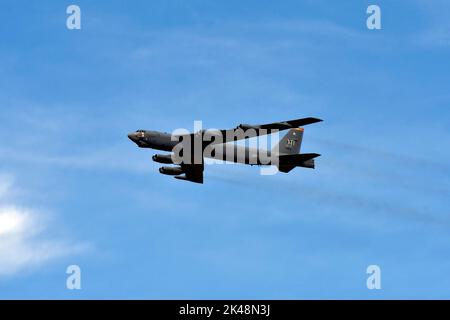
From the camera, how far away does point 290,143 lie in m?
124

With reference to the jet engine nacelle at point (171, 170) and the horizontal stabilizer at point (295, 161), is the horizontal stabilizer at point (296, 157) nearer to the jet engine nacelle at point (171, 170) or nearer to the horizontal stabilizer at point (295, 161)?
the horizontal stabilizer at point (295, 161)

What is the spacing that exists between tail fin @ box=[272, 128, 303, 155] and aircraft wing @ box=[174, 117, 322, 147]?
9.01 meters

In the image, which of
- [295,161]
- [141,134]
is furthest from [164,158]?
[295,161]

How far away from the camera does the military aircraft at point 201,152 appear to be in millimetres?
115562

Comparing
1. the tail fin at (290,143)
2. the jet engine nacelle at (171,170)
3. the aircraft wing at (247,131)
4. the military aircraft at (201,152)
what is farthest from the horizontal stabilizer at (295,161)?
the jet engine nacelle at (171,170)

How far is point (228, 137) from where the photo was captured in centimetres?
11494

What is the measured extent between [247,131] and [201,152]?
9.55 m

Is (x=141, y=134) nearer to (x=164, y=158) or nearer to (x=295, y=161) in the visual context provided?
(x=164, y=158)

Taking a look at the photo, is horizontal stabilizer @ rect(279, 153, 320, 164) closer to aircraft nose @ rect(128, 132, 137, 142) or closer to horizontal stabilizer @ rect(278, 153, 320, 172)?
horizontal stabilizer @ rect(278, 153, 320, 172)

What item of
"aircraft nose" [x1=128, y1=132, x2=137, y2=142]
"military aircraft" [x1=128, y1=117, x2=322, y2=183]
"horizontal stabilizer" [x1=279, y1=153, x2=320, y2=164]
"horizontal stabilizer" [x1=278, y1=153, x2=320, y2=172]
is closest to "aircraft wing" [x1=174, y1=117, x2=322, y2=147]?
"military aircraft" [x1=128, y1=117, x2=322, y2=183]

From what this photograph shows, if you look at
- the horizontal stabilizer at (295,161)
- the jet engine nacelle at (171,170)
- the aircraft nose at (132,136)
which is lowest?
the jet engine nacelle at (171,170)
